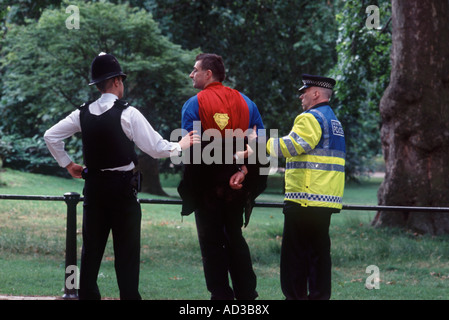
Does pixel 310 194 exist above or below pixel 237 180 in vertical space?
below

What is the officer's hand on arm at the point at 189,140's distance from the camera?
16.5ft

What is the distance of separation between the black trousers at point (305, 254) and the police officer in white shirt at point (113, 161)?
1.05 m

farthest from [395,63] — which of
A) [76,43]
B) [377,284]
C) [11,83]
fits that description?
[11,83]

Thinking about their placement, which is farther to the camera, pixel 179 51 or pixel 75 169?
pixel 179 51

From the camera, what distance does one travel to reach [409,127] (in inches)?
491

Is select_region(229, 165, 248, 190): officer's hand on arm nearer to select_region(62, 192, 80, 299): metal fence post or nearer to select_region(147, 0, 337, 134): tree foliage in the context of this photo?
select_region(62, 192, 80, 299): metal fence post

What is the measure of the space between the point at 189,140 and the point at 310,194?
3.35 feet

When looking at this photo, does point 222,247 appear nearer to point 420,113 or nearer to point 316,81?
point 316,81

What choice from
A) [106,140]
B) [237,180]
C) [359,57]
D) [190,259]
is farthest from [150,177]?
[106,140]

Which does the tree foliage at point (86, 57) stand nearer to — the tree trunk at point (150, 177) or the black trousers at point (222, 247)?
the tree trunk at point (150, 177)

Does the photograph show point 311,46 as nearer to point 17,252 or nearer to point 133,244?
point 17,252

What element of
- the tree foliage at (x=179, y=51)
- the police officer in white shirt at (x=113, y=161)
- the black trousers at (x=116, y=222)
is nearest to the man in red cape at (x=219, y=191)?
the police officer in white shirt at (x=113, y=161)

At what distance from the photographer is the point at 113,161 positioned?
16.3 feet

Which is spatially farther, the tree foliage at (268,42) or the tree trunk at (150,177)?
the tree trunk at (150,177)
